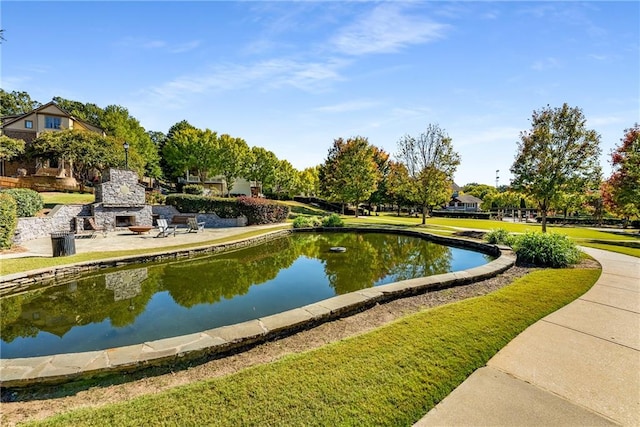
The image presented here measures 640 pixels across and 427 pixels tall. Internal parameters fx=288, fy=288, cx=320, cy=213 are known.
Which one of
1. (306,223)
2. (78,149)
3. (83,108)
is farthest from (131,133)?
(306,223)

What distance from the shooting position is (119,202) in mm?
17188

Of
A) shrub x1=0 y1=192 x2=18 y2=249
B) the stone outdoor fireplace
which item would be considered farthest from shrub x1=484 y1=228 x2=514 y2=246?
the stone outdoor fireplace

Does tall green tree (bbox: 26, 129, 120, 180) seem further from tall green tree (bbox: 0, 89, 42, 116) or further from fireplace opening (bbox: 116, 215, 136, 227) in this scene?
tall green tree (bbox: 0, 89, 42, 116)

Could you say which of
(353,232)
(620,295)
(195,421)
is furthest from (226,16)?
(353,232)

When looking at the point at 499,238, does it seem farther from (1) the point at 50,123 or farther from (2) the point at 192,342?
(1) the point at 50,123

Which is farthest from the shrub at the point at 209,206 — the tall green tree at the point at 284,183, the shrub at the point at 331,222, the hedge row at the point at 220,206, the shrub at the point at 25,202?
the tall green tree at the point at 284,183

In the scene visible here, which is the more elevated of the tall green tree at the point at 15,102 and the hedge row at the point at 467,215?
the tall green tree at the point at 15,102

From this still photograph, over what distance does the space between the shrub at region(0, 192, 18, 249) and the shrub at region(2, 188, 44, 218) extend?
13.0ft

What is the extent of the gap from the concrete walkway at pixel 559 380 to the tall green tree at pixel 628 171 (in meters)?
14.7

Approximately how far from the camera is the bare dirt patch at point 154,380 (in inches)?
110

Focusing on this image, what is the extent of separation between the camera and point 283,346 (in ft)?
13.0

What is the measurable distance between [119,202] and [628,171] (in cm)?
2781

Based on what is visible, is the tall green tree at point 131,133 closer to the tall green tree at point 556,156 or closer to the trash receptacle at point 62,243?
the trash receptacle at point 62,243

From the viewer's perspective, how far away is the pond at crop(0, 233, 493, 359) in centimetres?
491
